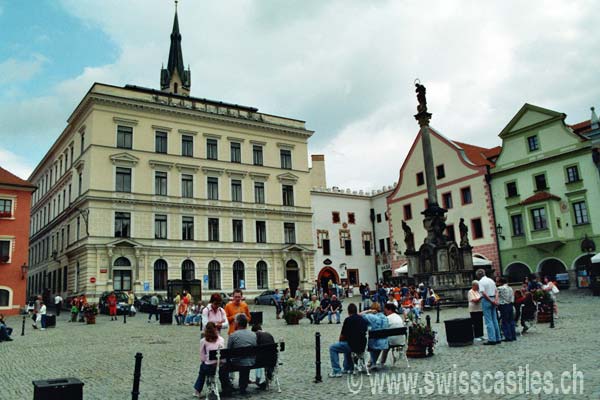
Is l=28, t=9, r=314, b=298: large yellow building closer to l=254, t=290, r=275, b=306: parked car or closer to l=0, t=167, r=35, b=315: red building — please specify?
l=254, t=290, r=275, b=306: parked car

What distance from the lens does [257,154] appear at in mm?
50969

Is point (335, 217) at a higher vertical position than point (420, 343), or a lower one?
higher

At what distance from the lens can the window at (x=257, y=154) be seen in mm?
50625

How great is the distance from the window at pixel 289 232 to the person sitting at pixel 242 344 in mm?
40744

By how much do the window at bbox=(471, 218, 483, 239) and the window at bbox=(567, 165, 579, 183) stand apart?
795 centimetres

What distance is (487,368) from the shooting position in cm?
1020

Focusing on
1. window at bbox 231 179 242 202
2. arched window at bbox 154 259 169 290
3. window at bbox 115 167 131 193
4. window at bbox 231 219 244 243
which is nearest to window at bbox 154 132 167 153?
window at bbox 115 167 131 193

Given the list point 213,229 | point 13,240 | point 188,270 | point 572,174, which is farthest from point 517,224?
point 13,240

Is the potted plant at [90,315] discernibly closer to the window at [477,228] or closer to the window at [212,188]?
the window at [212,188]

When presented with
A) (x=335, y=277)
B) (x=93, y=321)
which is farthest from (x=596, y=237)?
(x=93, y=321)

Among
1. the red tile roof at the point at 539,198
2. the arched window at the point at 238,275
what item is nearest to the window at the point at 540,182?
the red tile roof at the point at 539,198

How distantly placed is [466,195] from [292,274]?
58.2 feet

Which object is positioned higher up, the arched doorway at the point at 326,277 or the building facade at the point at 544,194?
the building facade at the point at 544,194

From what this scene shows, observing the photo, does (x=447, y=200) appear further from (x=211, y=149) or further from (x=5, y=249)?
(x=5, y=249)
